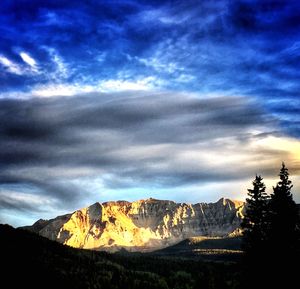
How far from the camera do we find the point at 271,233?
165ft

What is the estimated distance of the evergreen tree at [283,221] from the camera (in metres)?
49.5

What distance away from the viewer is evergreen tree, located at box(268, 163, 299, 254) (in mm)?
49469

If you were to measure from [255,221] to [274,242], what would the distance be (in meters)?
4.66

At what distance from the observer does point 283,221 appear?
50250 millimetres

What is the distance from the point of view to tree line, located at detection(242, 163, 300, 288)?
49.1m

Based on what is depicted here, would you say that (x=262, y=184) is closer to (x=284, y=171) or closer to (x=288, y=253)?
(x=284, y=171)

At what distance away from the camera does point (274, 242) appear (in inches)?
1956

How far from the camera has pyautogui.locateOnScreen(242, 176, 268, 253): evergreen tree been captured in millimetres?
52844

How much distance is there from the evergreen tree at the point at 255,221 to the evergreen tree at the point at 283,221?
89.9 inches

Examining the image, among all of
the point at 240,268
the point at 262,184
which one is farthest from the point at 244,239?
the point at 262,184

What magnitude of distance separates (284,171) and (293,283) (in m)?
11.7

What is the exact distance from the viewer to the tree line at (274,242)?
49.1 metres

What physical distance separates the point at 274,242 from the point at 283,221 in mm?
2374

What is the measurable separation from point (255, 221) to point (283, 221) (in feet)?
14.2
